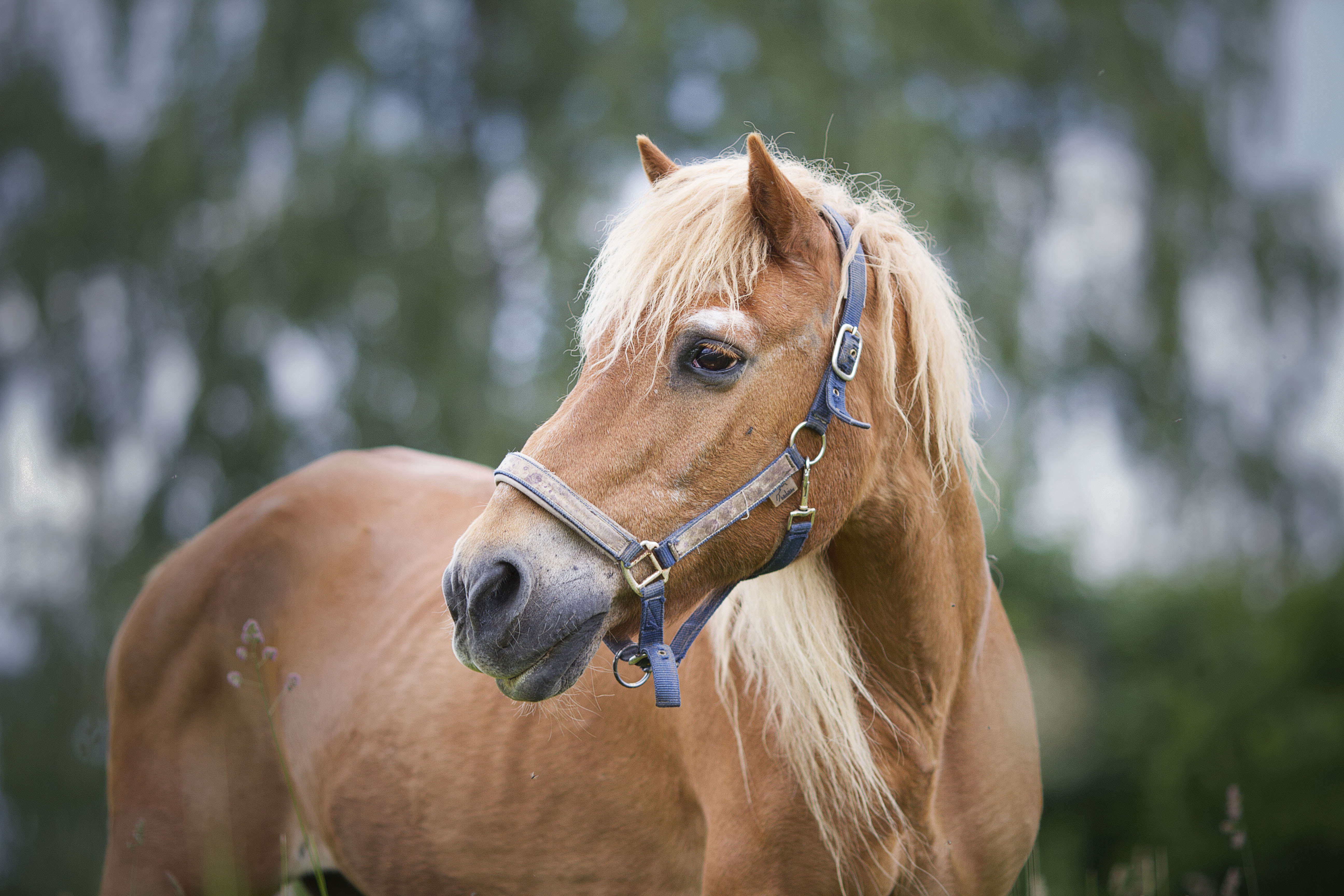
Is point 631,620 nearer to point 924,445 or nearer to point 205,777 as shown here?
point 924,445

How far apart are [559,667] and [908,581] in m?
0.86

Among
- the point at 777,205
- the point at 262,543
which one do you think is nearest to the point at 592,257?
the point at 262,543

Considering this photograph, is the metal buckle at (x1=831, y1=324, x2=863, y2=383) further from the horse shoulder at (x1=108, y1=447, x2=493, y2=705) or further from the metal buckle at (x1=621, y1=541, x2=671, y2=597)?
the horse shoulder at (x1=108, y1=447, x2=493, y2=705)

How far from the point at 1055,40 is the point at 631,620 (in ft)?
34.3

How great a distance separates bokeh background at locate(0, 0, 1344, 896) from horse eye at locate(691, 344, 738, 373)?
6.18 meters

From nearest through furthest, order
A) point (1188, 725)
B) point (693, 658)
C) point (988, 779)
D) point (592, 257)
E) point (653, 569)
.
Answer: point (653, 569) < point (988, 779) < point (693, 658) < point (1188, 725) < point (592, 257)

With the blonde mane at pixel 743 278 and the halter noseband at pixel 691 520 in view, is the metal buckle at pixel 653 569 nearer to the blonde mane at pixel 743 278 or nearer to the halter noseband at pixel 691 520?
the halter noseband at pixel 691 520

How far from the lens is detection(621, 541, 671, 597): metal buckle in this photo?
64.6 inches

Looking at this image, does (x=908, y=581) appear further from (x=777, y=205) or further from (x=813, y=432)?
(x=777, y=205)

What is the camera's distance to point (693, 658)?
2305mm

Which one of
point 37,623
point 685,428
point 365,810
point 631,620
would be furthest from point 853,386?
point 37,623

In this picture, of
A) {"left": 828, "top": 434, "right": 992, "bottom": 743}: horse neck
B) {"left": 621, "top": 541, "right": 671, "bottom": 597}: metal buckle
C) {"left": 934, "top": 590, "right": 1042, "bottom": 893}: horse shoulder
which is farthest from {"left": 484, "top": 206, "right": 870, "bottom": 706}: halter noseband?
{"left": 934, "top": 590, "right": 1042, "bottom": 893}: horse shoulder

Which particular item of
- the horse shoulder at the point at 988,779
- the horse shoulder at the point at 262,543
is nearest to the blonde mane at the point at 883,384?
the horse shoulder at the point at 988,779

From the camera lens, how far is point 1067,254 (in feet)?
30.0
